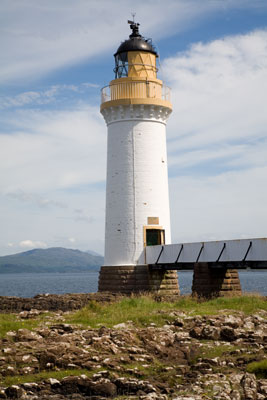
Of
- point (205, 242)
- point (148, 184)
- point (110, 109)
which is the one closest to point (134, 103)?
point (110, 109)

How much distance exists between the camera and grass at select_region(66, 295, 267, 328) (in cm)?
1764

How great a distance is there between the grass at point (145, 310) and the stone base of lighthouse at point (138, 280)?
27.8ft

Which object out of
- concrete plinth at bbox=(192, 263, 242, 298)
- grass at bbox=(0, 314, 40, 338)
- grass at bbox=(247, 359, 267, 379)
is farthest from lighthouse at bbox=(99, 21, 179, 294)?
grass at bbox=(247, 359, 267, 379)

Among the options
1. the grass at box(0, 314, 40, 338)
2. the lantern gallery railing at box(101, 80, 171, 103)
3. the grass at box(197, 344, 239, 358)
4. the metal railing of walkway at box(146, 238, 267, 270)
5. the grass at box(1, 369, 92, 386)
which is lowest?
the grass at box(1, 369, 92, 386)

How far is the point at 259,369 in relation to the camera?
13.4 meters

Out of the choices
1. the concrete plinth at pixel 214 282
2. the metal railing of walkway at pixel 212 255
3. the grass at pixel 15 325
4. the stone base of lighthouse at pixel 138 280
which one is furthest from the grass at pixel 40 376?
the stone base of lighthouse at pixel 138 280

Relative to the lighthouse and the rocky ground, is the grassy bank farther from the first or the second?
the lighthouse

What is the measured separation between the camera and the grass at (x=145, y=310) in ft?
57.9

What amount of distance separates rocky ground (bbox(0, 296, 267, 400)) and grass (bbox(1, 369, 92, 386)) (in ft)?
0.08

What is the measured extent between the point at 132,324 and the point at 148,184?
15416 millimetres

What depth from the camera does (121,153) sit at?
106ft

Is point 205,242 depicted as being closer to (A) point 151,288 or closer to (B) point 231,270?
(B) point 231,270

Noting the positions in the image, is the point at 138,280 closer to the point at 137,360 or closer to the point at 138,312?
the point at 138,312

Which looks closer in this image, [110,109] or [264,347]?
[264,347]
